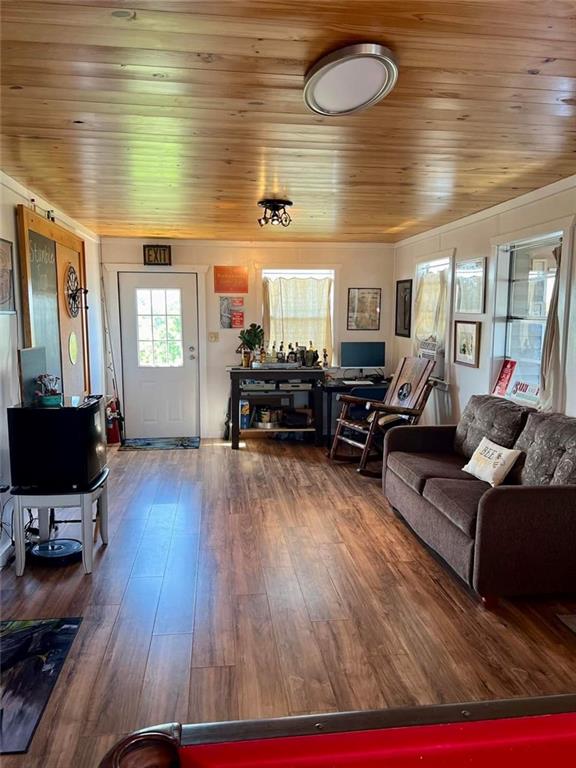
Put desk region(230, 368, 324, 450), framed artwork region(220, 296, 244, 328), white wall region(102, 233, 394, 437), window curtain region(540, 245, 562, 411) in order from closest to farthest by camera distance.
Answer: window curtain region(540, 245, 562, 411), desk region(230, 368, 324, 450), white wall region(102, 233, 394, 437), framed artwork region(220, 296, 244, 328)

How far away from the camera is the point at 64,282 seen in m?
4.16

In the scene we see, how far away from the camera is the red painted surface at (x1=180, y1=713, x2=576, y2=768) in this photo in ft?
2.43

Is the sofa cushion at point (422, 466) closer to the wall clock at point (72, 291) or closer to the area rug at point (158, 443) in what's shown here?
the area rug at point (158, 443)

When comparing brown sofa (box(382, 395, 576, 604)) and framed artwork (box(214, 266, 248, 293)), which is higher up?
framed artwork (box(214, 266, 248, 293))

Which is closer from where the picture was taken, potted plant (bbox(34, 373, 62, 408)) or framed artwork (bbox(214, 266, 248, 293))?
potted plant (bbox(34, 373, 62, 408))

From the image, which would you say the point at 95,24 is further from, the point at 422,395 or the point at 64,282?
the point at 422,395

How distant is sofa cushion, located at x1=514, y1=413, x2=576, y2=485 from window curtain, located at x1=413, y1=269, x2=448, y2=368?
1903 mm

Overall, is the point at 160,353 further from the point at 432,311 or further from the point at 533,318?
the point at 533,318

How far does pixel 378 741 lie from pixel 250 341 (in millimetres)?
5201

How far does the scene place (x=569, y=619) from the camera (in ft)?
8.35

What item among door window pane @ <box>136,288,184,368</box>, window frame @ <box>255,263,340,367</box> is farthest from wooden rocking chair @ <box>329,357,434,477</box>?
door window pane @ <box>136,288,184,368</box>

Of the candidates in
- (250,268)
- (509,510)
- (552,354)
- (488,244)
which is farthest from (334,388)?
(509,510)

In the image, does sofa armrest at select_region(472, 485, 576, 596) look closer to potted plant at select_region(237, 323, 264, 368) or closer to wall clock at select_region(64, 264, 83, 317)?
wall clock at select_region(64, 264, 83, 317)

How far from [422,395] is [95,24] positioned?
4.00 metres
